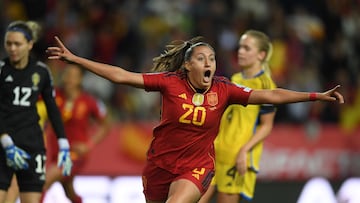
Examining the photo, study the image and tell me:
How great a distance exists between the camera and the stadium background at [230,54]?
1506 cm

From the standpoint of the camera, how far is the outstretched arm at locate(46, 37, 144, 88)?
7219mm

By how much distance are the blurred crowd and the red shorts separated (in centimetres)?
712

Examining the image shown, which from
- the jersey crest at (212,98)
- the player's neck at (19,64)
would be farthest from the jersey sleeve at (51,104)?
the jersey crest at (212,98)

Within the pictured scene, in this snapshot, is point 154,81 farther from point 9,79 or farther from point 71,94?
point 71,94

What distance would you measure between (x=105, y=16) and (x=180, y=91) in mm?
8278

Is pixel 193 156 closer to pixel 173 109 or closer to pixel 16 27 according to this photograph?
pixel 173 109

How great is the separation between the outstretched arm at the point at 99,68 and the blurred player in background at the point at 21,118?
1.49m

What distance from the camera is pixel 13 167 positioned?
344 inches

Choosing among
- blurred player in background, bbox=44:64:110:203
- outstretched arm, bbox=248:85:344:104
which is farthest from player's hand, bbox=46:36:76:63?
blurred player in background, bbox=44:64:110:203

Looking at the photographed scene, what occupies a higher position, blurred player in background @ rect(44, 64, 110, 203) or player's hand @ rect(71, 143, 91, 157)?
blurred player in background @ rect(44, 64, 110, 203)

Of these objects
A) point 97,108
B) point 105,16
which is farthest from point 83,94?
point 105,16

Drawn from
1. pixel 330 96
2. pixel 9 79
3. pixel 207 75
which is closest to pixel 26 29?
pixel 9 79

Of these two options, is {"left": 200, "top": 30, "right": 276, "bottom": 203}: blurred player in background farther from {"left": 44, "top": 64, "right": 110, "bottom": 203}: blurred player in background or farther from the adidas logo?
{"left": 44, "top": 64, "right": 110, "bottom": 203}: blurred player in background

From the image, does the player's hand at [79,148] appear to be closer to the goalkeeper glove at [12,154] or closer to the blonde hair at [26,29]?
the blonde hair at [26,29]
